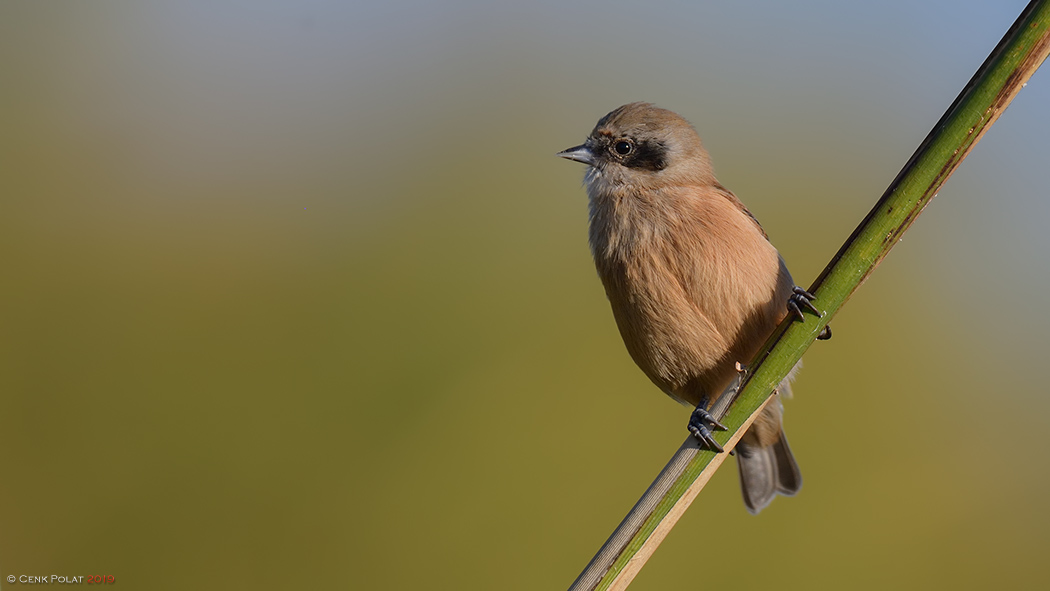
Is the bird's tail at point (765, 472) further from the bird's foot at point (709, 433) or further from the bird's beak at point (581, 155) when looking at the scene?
the bird's foot at point (709, 433)

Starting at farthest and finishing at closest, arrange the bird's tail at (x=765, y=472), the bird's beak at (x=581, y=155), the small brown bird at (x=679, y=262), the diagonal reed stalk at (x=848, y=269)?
the bird's tail at (x=765, y=472) → the bird's beak at (x=581, y=155) → the small brown bird at (x=679, y=262) → the diagonal reed stalk at (x=848, y=269)

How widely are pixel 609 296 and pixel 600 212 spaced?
0.36 meters

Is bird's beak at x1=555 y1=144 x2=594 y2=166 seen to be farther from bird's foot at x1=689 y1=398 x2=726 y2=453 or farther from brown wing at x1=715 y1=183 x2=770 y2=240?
bird's foot at x1=689 y1=398 x2=726 y2=453

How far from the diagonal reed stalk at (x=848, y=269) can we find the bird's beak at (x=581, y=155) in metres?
1.66

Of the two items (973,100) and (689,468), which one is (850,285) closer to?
(973,100)

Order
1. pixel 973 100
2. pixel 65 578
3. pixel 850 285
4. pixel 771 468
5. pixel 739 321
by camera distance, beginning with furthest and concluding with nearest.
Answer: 1. pixel 65 578
2. pixel 771 468
3. pixel 739 321
4. pixel 850 285
5. pixel 973 100

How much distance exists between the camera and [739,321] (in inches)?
108

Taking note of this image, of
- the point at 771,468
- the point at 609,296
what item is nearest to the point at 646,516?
the point at 609,296

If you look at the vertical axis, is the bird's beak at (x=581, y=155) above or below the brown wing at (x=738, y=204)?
below

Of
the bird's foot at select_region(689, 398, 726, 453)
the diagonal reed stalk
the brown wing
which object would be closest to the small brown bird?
the brown wing

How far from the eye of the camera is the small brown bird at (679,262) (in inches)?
108

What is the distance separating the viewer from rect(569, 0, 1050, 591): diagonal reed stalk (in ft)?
4.42

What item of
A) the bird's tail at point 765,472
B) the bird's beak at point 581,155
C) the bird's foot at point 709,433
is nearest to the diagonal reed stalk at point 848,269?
the bird's foot at point 709,433

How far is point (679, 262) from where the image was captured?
2.77 meters
